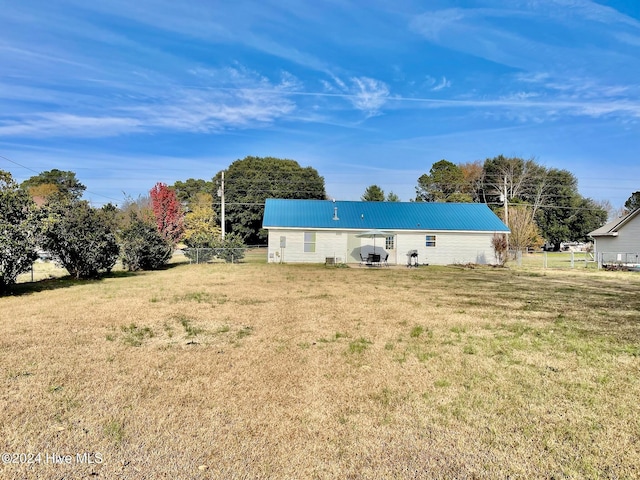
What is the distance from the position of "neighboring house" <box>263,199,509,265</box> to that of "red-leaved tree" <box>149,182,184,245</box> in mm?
14153

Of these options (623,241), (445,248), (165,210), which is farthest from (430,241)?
(165,210)

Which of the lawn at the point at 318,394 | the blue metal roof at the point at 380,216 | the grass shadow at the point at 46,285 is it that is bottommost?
the lawn at the point at 318,394

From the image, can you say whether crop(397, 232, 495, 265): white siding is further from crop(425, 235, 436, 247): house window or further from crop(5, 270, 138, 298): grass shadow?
crop(5, 270, 138, 298): grass shadow

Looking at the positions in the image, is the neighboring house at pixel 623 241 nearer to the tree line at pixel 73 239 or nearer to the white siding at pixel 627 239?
the white siding at pixel 627 239

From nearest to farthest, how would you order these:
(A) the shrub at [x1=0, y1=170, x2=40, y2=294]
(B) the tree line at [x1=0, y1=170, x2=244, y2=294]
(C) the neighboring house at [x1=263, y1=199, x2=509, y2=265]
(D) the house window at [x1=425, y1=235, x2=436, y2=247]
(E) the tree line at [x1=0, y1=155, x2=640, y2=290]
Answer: (A) the shrub at [x1=0, y1=170, x2=40, y2=294]
(B) the tree line at [x1=0, y1=170, x2=244, y2=294]
(E) the tree line at [x1=0, y1=155, x2=640, y2=290]
(C) the neighboring house at [x1=263, y1=199, x2=509, y2=265]
(D) the house window at [x1=425, y1=235, x2=436, y2=247]

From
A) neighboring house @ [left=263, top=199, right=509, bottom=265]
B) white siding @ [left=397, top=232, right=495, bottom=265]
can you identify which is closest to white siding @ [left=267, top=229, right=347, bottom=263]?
neighboring house @ [left=263, top=199, right=509, bottom=265]

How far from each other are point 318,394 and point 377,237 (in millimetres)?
20919

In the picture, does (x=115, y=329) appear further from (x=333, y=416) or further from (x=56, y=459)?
(x=333, y=416)

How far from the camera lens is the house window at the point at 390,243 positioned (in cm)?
2598

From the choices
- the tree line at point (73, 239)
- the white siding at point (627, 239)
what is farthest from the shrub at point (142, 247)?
the white siding at point (627, 239)

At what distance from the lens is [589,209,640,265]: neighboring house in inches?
968

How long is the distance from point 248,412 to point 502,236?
1027 inches

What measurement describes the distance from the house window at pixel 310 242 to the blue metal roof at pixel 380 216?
0.58 metres

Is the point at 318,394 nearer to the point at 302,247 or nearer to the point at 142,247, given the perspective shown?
the point at 142,247
